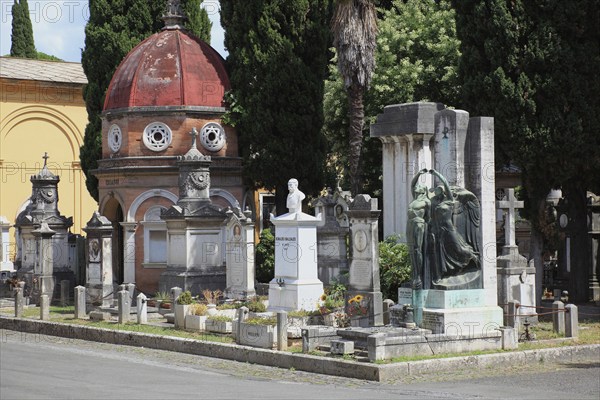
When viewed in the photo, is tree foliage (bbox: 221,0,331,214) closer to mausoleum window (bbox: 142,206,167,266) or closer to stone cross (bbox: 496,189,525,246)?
mausoleum window (bbox: 142,206,167,266)

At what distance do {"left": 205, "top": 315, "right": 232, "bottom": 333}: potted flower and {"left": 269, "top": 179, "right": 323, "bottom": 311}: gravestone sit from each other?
5.63 ft

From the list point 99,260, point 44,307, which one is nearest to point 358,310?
point 44,307

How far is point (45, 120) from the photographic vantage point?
48562 mm

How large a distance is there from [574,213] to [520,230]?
25.5 feet

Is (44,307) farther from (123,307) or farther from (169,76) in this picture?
(169,76)

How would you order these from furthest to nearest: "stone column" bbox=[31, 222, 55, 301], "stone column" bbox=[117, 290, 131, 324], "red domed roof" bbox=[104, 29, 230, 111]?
"red domed roof" bbox=[104, 29, 230, 111]
"stone column" bbox=[31, 222, 55, 301]
"stone column" bbox=[117, 290, 131, 324]

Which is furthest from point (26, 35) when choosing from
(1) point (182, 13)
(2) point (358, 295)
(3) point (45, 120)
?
(2) point (358, 295)

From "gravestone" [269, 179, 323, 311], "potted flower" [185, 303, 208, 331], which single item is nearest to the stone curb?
"potted flower" [185, 303, 208, 331]

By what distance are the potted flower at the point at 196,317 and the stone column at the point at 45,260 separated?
9.19 metres

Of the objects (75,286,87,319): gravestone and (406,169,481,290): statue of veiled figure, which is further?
(75,286,87,319): gravestone

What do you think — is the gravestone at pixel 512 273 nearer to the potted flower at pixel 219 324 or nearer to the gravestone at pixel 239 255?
the potted flower at pixel 219 324

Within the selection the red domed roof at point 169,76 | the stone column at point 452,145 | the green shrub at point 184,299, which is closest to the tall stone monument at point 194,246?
the red domed roof at point 169,76

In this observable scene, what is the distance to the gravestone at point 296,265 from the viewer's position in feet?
75.1

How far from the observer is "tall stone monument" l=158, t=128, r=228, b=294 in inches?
1128
